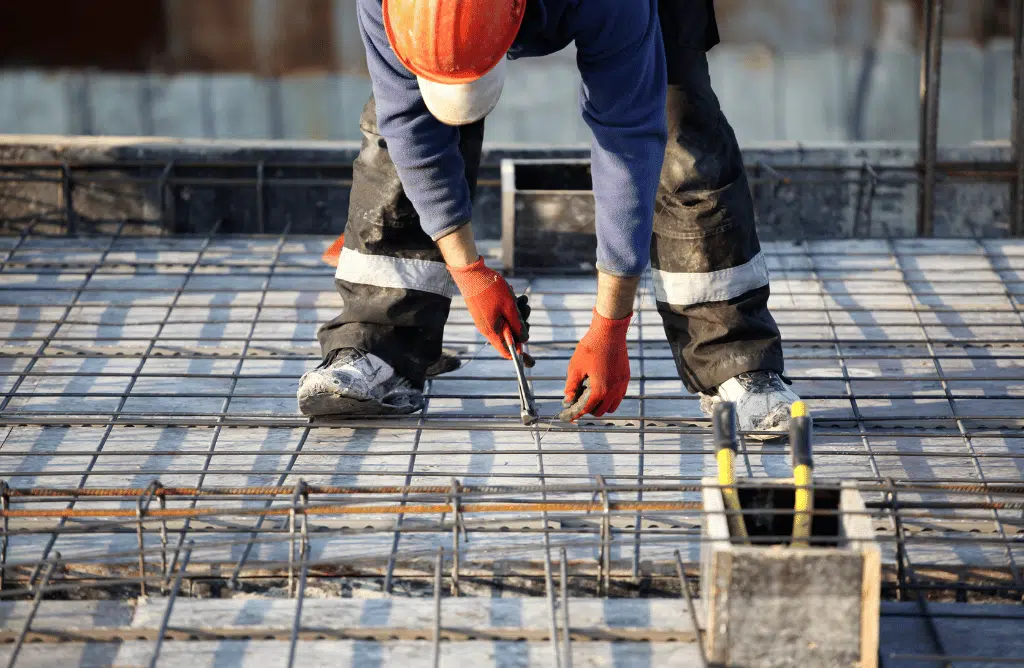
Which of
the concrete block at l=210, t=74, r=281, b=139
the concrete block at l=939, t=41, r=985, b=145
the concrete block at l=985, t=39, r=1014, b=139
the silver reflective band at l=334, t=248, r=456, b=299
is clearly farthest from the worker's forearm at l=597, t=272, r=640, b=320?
the concrete block at l=985, t=39, r=1014, b=139

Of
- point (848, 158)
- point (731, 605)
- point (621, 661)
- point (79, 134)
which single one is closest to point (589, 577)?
point (621, 661)

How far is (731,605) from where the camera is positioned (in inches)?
74.2

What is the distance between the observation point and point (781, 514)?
82.0 inches

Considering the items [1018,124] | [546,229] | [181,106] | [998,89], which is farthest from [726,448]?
[998,89]

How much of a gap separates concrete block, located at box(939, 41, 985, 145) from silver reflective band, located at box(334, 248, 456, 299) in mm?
4243

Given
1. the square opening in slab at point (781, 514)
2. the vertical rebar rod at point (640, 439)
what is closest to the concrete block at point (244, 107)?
the vertical rebar rod at point (640, 439)

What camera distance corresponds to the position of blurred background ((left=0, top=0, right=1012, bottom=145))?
6367 mm

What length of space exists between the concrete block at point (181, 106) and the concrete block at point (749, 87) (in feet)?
9.25

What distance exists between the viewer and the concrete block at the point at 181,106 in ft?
21.0

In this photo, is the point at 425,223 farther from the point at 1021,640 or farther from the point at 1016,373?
the point at 1016,373

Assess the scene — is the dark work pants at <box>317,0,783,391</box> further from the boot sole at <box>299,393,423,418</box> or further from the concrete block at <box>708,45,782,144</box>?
the concrete block at <box>708,45,782,144</box>

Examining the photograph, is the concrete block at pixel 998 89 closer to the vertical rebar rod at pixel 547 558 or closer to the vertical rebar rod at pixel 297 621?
the vertical rebar rod at pixel 547 558

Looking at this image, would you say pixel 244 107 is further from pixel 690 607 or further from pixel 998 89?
pixel 690 607

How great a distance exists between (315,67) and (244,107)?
1.50 ft
